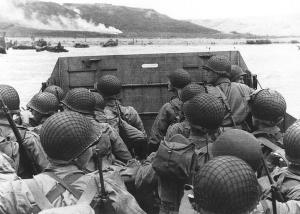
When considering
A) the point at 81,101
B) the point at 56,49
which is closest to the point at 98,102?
the point at 81,101

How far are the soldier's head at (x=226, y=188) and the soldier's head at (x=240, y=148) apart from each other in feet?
1.86

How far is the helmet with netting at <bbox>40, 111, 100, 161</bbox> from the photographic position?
10.5 ft

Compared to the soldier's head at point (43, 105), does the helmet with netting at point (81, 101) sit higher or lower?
higher

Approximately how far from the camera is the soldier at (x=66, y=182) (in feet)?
9.30

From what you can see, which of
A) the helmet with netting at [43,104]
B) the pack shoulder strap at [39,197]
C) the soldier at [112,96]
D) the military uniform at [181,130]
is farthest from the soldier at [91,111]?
the pack shoulder strap at [39,197]

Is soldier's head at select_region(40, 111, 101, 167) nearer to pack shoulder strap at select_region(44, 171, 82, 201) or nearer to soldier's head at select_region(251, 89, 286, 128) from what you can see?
pack shoulder strap at select_region(44, 171, 82, 201)

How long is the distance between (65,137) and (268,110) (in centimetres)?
206

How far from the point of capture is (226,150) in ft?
10.3

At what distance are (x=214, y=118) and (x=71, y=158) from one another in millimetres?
1277

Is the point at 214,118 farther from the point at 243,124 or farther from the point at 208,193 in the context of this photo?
the point at 243,124

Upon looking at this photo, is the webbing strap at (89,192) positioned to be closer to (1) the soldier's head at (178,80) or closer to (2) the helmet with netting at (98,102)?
(2) the helmet with netting at (98,102)

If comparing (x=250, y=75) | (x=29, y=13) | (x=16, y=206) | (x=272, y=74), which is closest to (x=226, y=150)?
(x=16, y=206)

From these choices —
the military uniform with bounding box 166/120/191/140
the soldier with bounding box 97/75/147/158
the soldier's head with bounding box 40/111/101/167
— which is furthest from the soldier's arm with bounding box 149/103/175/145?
the soldier's head with bounding box 40/111/101/167

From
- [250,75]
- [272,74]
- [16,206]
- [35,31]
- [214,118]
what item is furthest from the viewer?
[35,31]
